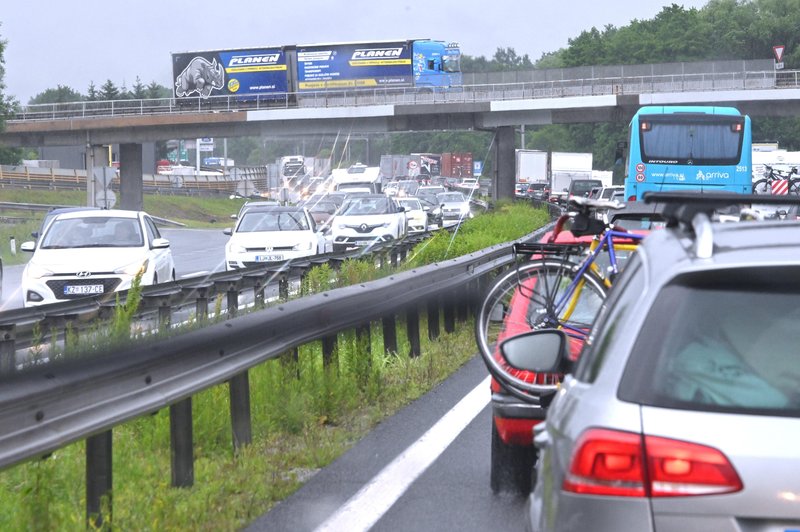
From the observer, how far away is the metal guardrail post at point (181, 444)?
704 centimetres

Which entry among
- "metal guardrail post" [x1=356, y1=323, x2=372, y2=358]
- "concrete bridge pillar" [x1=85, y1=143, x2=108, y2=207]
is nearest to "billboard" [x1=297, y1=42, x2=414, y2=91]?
"concrete bridge pillar" [x1=85, y1=143, x2=108, y2=207]

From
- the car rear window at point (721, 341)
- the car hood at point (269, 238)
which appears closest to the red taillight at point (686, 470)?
the car rear window at point (721, 341)

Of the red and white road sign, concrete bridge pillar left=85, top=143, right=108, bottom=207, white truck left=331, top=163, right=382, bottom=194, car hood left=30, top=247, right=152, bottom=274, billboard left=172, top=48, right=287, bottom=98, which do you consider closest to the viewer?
car hood left=30, top=247, right=152, bottom=274

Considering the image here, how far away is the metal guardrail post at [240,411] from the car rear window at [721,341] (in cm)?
488

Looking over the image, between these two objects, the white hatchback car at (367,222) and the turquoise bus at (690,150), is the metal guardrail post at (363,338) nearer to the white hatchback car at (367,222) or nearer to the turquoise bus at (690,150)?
the turquoise bus at (690,150)

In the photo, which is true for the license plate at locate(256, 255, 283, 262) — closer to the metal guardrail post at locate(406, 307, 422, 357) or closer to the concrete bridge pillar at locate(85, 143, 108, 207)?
the metal guardrail post at locate(406, 307, 422, 357)

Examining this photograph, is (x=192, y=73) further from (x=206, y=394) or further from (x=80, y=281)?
(x=206, y=394)

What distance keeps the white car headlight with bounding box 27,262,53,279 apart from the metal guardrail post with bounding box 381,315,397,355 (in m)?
9.00

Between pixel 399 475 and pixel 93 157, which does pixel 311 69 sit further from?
pixel 399 475

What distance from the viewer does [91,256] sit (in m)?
20.4

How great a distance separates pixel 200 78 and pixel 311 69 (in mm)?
5272

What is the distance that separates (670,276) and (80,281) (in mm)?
17362

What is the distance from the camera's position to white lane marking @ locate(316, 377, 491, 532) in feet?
21.6

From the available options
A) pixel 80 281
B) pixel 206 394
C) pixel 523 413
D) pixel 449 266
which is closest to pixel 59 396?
pixel 523 413
